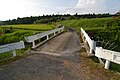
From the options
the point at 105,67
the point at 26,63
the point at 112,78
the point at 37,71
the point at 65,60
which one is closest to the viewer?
the point at 112,78

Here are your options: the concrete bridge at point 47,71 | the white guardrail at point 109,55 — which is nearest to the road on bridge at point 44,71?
the concrete bridge at point 47,71

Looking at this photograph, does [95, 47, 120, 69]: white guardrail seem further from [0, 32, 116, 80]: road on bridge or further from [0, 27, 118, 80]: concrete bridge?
[0, 32, 116, 80]: road on bridge

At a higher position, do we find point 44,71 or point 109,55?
point 109,55

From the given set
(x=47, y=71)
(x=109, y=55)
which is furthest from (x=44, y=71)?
(x=109, y=55)

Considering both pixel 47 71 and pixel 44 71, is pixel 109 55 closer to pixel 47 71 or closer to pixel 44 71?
pixel 47 71

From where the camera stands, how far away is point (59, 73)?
8211 millimetres

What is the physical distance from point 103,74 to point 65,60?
3.00 m

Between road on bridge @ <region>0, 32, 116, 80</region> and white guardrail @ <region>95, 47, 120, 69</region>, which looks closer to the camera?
road on bridge @ <region>0, 32, 116, 80</region>

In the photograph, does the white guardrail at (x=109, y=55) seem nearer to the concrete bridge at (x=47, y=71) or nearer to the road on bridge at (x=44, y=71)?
the concrete bridge at (x=47, y=71)

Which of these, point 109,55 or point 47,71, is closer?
point 47,71

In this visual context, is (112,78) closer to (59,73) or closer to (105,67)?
(105,67)

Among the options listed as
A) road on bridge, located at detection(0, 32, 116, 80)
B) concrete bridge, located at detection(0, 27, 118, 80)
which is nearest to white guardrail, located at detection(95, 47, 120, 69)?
concrete bridge, located at detection(0, 27, 118, 80)

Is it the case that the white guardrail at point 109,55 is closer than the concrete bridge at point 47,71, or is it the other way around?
the concrete bridge at point 47,71

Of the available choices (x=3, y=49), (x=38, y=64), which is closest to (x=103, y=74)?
(x=38, y=64)
